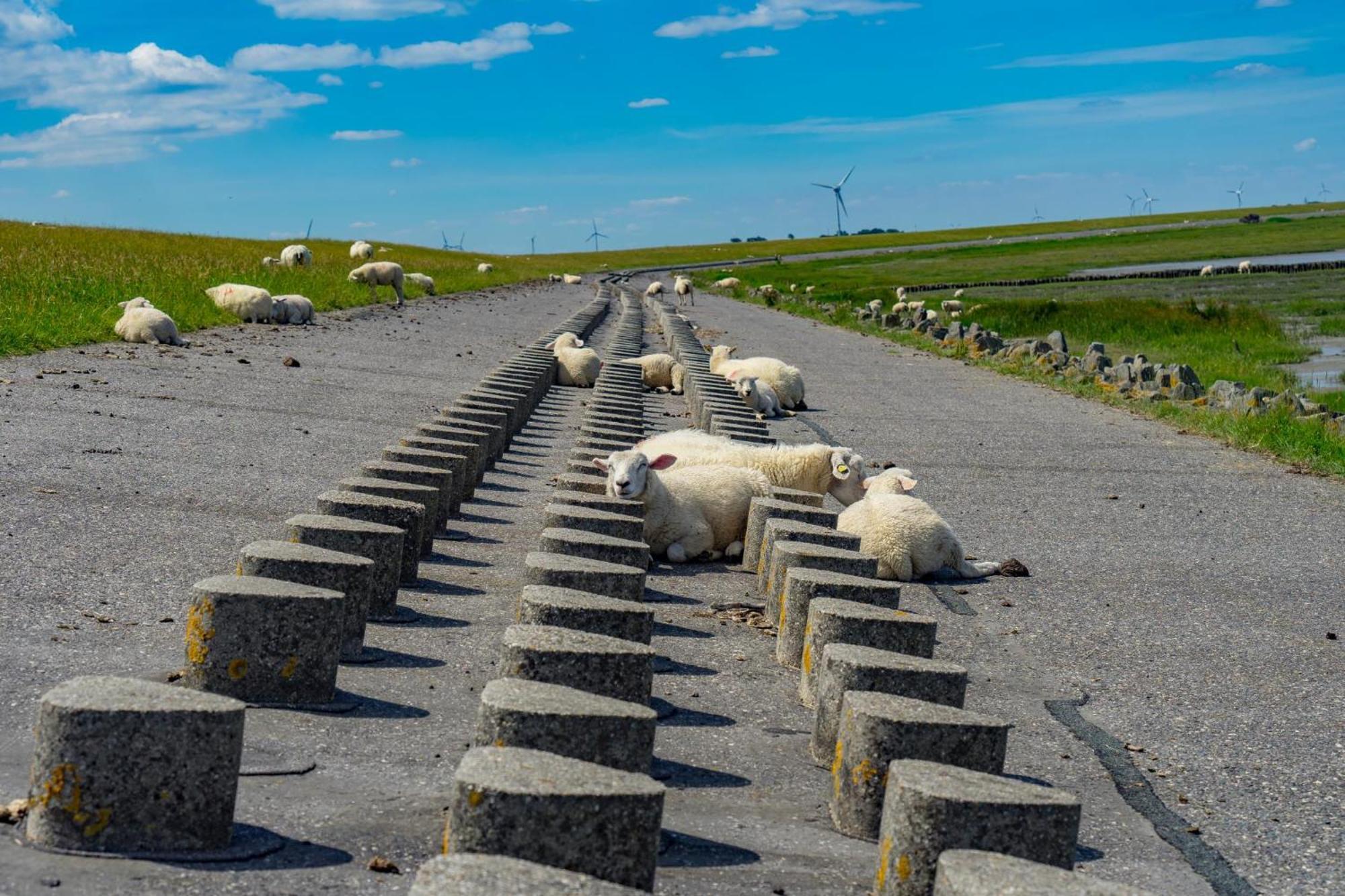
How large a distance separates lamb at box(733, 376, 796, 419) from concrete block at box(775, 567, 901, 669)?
10.9 metres

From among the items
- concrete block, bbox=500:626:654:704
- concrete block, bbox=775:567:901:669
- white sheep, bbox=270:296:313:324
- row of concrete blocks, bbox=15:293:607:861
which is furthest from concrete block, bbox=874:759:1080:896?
white sheep, bbox=270:296:313:324

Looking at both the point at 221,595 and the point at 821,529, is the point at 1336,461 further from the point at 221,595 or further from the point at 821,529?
the point at 221,595

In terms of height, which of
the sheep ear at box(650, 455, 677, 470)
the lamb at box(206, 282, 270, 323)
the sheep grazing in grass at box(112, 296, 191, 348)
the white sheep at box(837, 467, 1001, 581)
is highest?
the lamb at box(206, 282, 270, 323)

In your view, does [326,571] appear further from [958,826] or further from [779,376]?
[779,376]

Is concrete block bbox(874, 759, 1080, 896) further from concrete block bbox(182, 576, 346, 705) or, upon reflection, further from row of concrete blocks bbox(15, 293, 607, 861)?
concrete block bbox(182, 576, 346, 705)

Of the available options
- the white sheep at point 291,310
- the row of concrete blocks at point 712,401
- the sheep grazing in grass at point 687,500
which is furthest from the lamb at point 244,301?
the sheep grazing in grass at point 687,500

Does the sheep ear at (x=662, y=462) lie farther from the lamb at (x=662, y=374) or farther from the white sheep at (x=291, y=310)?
the white sheep at (x=291, y=310)

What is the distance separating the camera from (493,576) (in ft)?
29.5

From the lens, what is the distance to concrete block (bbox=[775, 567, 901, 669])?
288 inches

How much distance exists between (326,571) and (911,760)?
9.09 feet

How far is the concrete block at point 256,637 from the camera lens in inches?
218

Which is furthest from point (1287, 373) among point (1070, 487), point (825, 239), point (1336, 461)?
point (825, 239)

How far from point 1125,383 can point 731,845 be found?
821 inches

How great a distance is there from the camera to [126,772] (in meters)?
4.16
